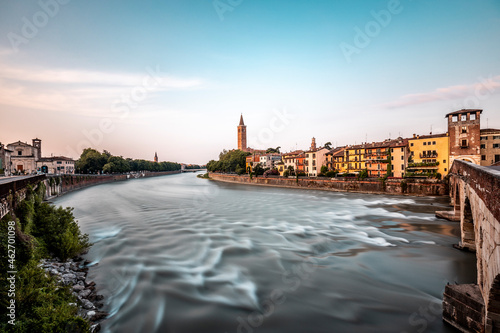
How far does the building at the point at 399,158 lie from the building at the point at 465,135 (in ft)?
21.7

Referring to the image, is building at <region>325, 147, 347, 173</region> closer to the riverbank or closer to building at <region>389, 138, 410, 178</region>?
the riverbank

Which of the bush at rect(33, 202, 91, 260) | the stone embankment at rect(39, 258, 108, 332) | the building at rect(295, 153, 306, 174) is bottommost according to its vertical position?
the stone embankment at rect(39, 258, 108, 332)

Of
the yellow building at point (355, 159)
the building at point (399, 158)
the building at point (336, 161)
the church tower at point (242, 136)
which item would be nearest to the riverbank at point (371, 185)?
the building at point (399, 158)

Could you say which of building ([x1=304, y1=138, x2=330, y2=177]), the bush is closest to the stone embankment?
the bush

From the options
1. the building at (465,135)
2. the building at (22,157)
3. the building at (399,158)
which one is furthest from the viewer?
the building at (22,157)

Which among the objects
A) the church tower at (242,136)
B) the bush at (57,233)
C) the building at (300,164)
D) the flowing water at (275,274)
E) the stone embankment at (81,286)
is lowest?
the flowing water at (275,274)

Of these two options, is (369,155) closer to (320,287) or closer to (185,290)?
(320,287)

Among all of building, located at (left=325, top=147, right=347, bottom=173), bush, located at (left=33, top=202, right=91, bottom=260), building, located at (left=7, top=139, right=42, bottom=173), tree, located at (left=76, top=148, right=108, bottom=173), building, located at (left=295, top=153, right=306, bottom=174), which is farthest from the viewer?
tree, located at (left=76, top=148, right=108, bottom=173)

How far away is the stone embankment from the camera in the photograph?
22.0 feet

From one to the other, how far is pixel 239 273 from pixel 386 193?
3662cm

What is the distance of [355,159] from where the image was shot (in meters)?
49.3

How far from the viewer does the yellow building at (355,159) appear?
158 ft

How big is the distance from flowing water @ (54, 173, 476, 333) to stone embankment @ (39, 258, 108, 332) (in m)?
0.32

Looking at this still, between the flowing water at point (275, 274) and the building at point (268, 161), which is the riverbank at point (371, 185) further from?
the flowing water at point (275, 274)
